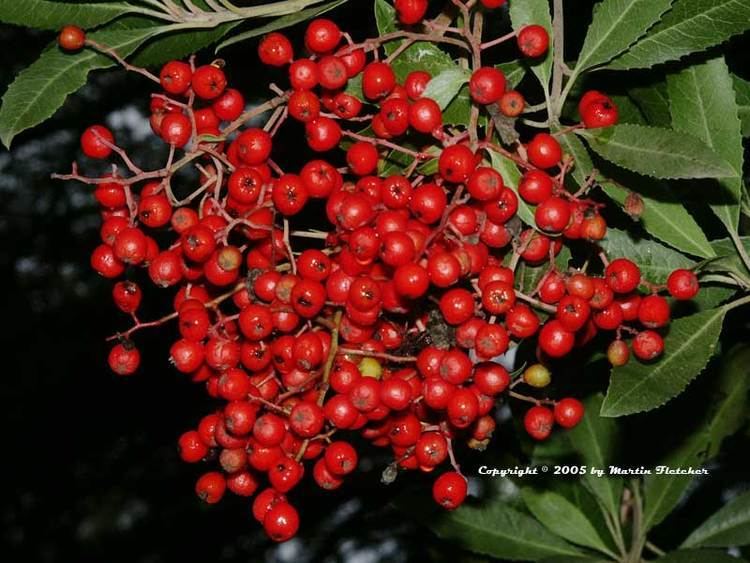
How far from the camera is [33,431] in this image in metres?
6.46

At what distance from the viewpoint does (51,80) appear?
8.62 ft

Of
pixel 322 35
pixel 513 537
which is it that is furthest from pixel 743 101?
pixel 513 537

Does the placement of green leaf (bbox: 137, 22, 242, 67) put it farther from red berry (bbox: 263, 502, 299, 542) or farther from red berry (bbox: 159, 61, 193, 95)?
red berry (bbox: 263, 502, 299, 542)

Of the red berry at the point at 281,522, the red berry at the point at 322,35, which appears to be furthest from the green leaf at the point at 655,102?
the red berry at the point at 281,522

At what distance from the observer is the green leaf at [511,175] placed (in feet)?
7.37

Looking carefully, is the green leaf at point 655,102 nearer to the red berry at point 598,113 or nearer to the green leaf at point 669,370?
the red berry at point 598,113

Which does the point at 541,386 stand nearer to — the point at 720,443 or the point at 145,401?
the point at 720,443

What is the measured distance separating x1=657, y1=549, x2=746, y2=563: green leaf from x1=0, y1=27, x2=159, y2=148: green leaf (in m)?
2.64

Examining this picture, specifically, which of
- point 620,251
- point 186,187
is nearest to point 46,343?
point 186,187

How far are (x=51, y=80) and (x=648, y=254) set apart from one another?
1712 mm

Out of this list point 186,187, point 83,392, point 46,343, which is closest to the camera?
point 186,187

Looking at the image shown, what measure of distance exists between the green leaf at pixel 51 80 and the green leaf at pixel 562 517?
8.34ft

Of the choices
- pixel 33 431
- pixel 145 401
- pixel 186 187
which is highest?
pixel 186 187

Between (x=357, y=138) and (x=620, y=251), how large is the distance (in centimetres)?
80
